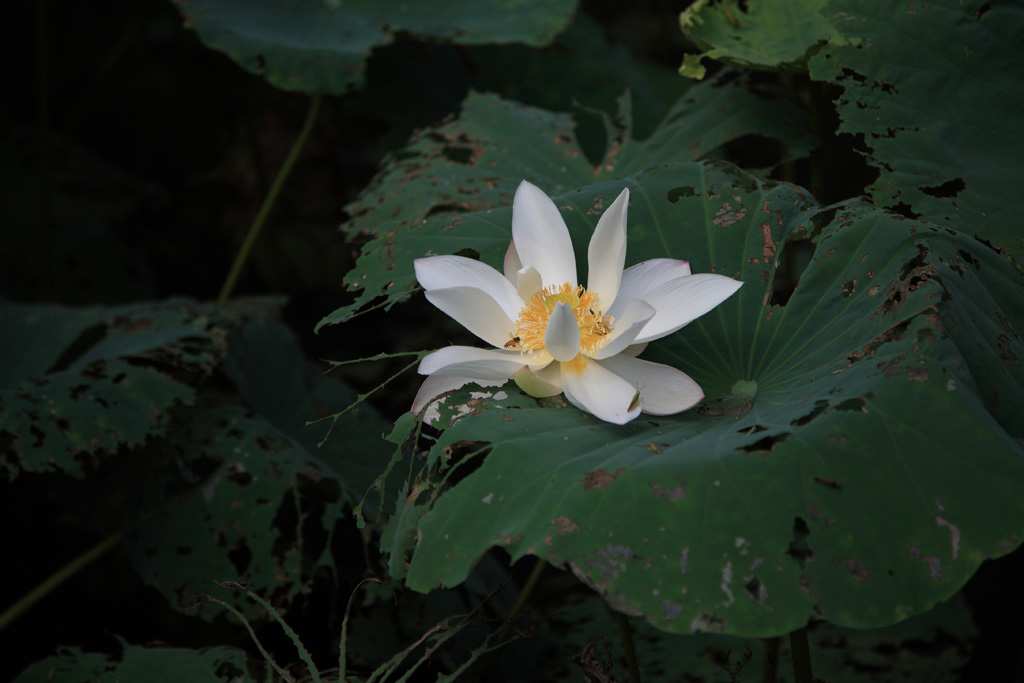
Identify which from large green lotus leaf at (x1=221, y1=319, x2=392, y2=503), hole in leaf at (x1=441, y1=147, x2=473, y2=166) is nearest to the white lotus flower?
hole in leaf at (x1=441, y1=147, x2=473, y2=166)

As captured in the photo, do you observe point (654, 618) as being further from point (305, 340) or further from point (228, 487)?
point (305, 340)

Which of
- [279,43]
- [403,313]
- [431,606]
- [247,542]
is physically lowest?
[403,313]

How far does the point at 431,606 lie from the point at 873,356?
0.90 m

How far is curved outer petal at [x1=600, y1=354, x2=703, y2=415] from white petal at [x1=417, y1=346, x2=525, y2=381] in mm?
96

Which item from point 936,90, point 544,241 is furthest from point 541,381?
point 936,90

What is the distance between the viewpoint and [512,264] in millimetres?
884

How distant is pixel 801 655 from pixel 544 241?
1.69 feet

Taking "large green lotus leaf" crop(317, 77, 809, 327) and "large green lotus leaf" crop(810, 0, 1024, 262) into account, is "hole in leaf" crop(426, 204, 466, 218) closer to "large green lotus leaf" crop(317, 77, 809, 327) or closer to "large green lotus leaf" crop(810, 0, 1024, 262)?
"large green lotus leaf" crop(317, 77, 809, 327)

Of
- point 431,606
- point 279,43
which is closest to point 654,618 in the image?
point 431,606

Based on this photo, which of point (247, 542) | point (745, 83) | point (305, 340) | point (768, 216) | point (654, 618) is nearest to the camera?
point (654, 618)

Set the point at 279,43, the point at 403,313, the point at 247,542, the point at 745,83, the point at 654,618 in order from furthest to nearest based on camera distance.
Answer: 1. the point at 403,313
2. the point at 279,43
3. the point at 745,83
4. the point at 247,542
5. the point at 654,618

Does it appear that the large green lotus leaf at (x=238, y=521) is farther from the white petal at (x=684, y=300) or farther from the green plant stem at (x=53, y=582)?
the white petal at (x=684, y=300)

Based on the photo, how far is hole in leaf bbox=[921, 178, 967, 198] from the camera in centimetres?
101

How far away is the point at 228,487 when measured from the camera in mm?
1345
